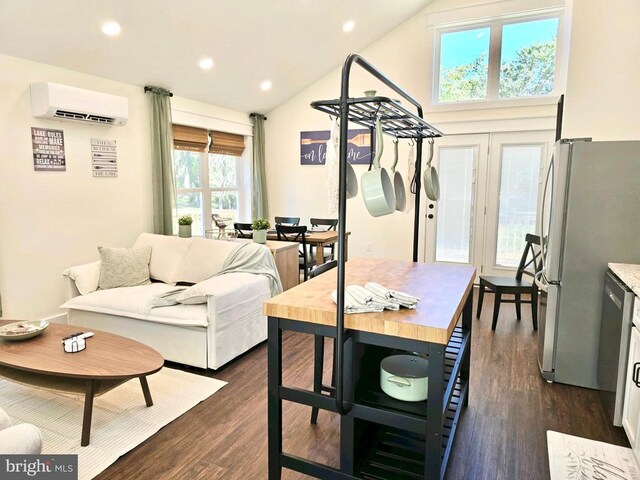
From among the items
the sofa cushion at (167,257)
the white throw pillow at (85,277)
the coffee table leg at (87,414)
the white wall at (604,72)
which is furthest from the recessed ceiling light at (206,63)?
the coffee table leg at (87,414)

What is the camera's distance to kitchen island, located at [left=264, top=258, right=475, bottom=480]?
146cm

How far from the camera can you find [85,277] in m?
3.58

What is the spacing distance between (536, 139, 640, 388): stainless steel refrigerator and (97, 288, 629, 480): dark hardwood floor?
263 millimetres

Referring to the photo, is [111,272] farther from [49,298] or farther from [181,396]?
[181,396]

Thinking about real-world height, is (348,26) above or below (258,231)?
above

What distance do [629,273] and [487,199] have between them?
10.8ft

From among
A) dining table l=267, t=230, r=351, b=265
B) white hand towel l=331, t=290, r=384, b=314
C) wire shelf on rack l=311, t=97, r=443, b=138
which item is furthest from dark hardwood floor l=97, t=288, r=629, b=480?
dining table l=267, t=230, r=351, b=265

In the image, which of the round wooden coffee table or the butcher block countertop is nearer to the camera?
the butcher block countertop

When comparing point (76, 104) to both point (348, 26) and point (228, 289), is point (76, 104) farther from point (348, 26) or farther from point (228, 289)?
point (348, 26)

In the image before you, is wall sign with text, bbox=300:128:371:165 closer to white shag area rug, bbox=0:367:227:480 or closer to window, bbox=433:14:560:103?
window, bbox=433:14:560:103

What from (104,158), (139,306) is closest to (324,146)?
(104,158)

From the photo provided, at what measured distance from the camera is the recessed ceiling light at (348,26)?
5136 mm

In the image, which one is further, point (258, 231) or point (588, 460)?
Result: point (258, 231)

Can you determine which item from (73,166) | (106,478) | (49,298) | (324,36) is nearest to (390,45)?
(324,36)
